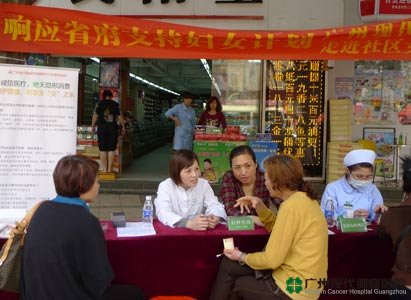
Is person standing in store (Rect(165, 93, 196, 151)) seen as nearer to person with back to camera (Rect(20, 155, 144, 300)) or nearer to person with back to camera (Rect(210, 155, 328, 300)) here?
person with back to camera (Rect(210, 155, 328, 300))

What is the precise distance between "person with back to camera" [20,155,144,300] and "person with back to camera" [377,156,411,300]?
162cm

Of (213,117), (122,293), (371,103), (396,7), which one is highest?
(396,7)

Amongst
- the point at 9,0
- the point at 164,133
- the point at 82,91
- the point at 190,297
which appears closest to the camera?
the point at 190,297

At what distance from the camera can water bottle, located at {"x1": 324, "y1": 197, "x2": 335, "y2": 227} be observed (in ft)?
11.2

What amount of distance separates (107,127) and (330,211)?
5450 millimetres

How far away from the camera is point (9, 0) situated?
12.3 feet

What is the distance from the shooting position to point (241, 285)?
2691 millimetres

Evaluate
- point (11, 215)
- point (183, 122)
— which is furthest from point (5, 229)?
point (183, 122)

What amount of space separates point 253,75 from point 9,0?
5.72 meters

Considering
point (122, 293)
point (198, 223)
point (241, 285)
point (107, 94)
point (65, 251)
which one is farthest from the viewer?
point (107, 94)

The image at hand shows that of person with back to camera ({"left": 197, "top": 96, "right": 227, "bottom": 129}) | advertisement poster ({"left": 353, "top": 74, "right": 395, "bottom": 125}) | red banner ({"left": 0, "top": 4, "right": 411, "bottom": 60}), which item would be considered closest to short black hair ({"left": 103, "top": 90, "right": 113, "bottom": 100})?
person with back to camera ({"left": 197, "top": 96, "right": 227, "bottom": 129})

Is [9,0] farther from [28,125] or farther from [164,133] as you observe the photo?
[164,133]

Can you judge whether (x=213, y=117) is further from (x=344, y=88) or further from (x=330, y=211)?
(x=330, y=211)

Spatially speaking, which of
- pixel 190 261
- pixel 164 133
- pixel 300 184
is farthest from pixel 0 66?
pixel 164 133
